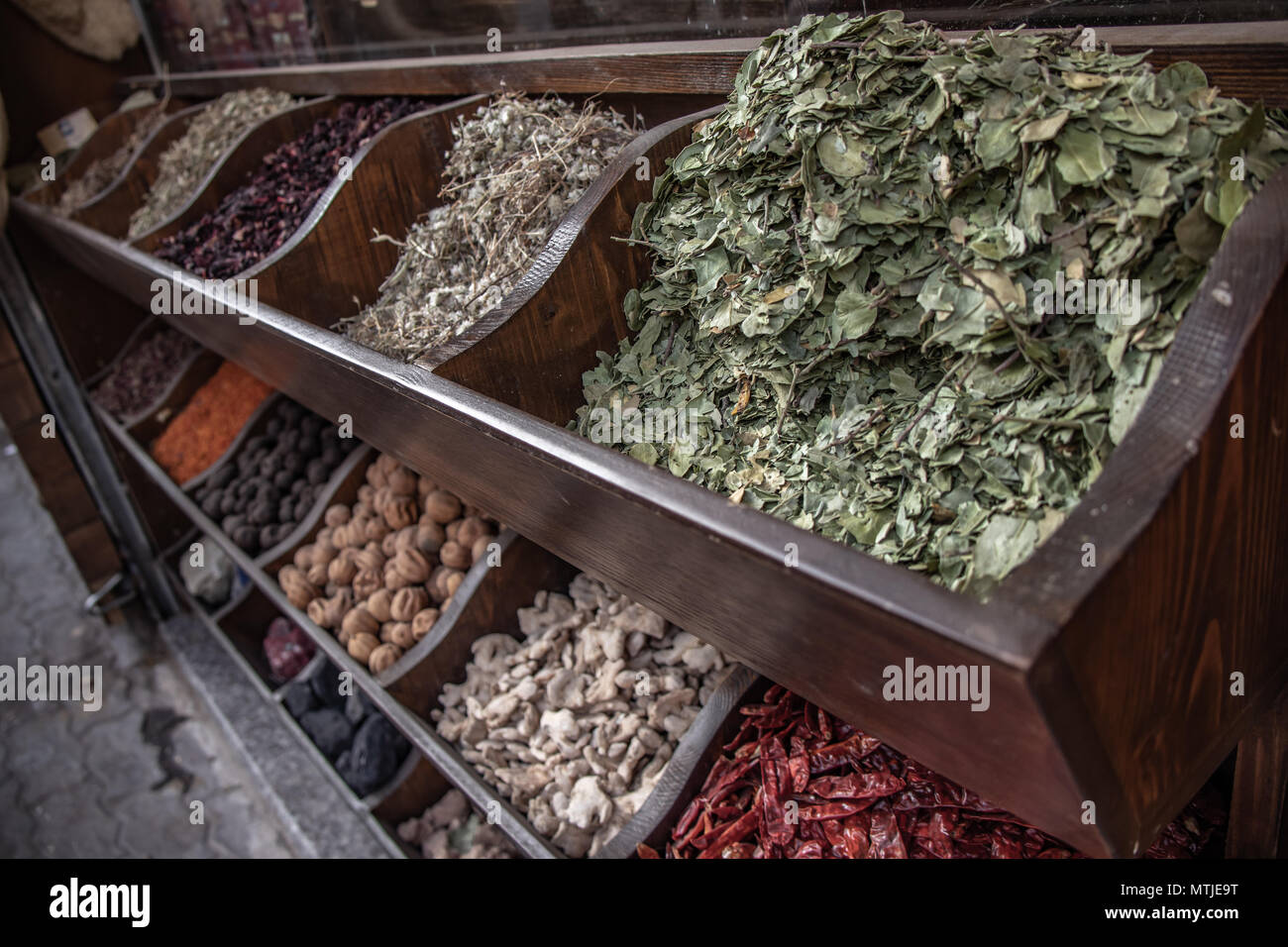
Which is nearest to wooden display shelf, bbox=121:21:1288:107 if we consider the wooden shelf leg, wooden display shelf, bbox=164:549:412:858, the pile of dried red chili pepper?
the wooden shelf leg

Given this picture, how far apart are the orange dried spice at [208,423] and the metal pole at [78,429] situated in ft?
2.39

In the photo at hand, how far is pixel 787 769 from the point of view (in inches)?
53.9

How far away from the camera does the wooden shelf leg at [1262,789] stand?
3.61 ft

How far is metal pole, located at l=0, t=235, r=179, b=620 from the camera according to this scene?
3479 mm

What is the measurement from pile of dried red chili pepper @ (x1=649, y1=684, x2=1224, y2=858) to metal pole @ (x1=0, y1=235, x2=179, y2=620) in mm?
3327

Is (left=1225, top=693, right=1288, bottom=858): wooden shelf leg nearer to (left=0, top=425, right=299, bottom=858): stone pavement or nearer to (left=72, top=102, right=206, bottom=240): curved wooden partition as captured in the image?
(left=0, top=425, right=299, bottom=858): stone pavement

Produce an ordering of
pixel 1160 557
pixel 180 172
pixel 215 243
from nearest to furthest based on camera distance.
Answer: pixel 1160 557 → pixel 215 243 → pixel 180 172

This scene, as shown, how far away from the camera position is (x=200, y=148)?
290 centimetres

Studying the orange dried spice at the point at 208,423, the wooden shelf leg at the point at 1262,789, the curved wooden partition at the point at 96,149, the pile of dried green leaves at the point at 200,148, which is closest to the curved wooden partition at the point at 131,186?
the pile of dried green leaves at the point at 200,148

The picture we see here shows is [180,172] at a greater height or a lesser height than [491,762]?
greater

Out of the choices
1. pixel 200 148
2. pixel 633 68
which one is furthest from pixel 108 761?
pixel 633 68
